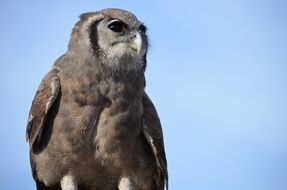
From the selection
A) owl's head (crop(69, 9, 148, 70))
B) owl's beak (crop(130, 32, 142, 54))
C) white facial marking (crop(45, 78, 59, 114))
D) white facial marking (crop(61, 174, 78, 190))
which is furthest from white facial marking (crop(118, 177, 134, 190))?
owl's beak (crop(130, 32, 142, 54))

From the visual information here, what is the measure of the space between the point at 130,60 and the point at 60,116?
1.25 metres

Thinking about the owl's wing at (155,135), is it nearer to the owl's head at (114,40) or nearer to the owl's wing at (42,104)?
the owl's head at (114,40)

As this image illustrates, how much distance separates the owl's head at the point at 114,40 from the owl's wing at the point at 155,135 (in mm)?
778

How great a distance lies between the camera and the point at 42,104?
7.01 metres

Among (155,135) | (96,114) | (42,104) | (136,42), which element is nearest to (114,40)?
(136,42)

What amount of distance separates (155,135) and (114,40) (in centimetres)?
153

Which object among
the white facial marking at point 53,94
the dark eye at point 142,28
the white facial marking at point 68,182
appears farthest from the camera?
the dark eye at point 142,28

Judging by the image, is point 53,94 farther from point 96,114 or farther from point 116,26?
point 116,26

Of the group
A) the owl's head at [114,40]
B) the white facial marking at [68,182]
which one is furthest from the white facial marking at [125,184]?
the owl's head at [114,40]

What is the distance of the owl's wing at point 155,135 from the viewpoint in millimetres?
7328

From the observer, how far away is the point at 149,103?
25.3 feet

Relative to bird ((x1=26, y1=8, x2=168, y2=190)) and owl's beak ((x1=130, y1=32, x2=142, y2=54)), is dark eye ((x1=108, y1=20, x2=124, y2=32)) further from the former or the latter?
owl's beak ((x1=130, y1=32, x2=142, y2=54))

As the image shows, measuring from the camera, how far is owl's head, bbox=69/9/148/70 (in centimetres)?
697

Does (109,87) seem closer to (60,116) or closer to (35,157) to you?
(60,116)
